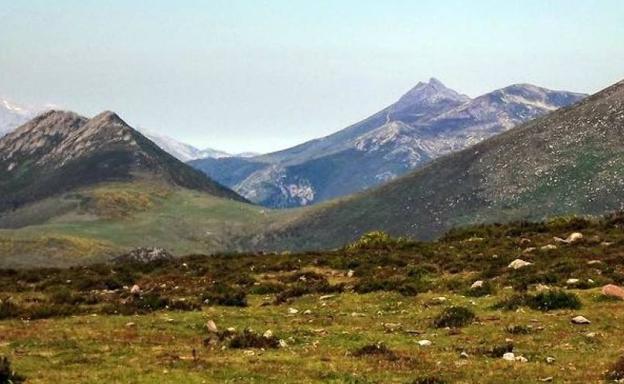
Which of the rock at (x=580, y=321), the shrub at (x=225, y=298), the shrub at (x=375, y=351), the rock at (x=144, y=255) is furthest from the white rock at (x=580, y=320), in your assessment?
the rock at (x=144, y=255)

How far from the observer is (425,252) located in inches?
1753

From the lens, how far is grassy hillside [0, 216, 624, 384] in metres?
16.5

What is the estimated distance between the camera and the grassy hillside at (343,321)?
54.1ft

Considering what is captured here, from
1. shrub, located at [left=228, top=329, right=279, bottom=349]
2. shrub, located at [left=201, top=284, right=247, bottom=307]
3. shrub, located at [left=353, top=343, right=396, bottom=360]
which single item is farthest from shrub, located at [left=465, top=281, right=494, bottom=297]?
shrub, located at [left=228, top=329, right=279, bottom=349]

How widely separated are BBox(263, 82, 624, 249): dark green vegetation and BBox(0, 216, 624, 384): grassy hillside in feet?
403

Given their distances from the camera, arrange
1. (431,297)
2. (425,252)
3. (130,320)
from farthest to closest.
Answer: (425,252) → (431,297) → (130,320)

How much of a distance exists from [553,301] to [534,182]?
512ft

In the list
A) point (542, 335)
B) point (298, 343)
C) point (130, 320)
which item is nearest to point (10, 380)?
point (298, 343)

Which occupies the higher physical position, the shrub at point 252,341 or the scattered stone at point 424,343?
the shrub at point 252,341

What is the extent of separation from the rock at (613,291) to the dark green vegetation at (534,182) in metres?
129

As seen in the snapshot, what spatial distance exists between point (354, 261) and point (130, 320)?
1880 centimetres

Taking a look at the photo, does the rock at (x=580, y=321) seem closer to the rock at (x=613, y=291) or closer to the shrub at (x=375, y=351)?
the rock at (x=613, y=291)

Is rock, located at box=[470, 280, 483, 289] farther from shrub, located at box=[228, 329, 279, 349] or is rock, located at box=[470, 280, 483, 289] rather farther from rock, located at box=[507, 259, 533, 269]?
shrub, located at box=[228, 329, 279, 349]

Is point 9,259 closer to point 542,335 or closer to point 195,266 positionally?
point 195,266
